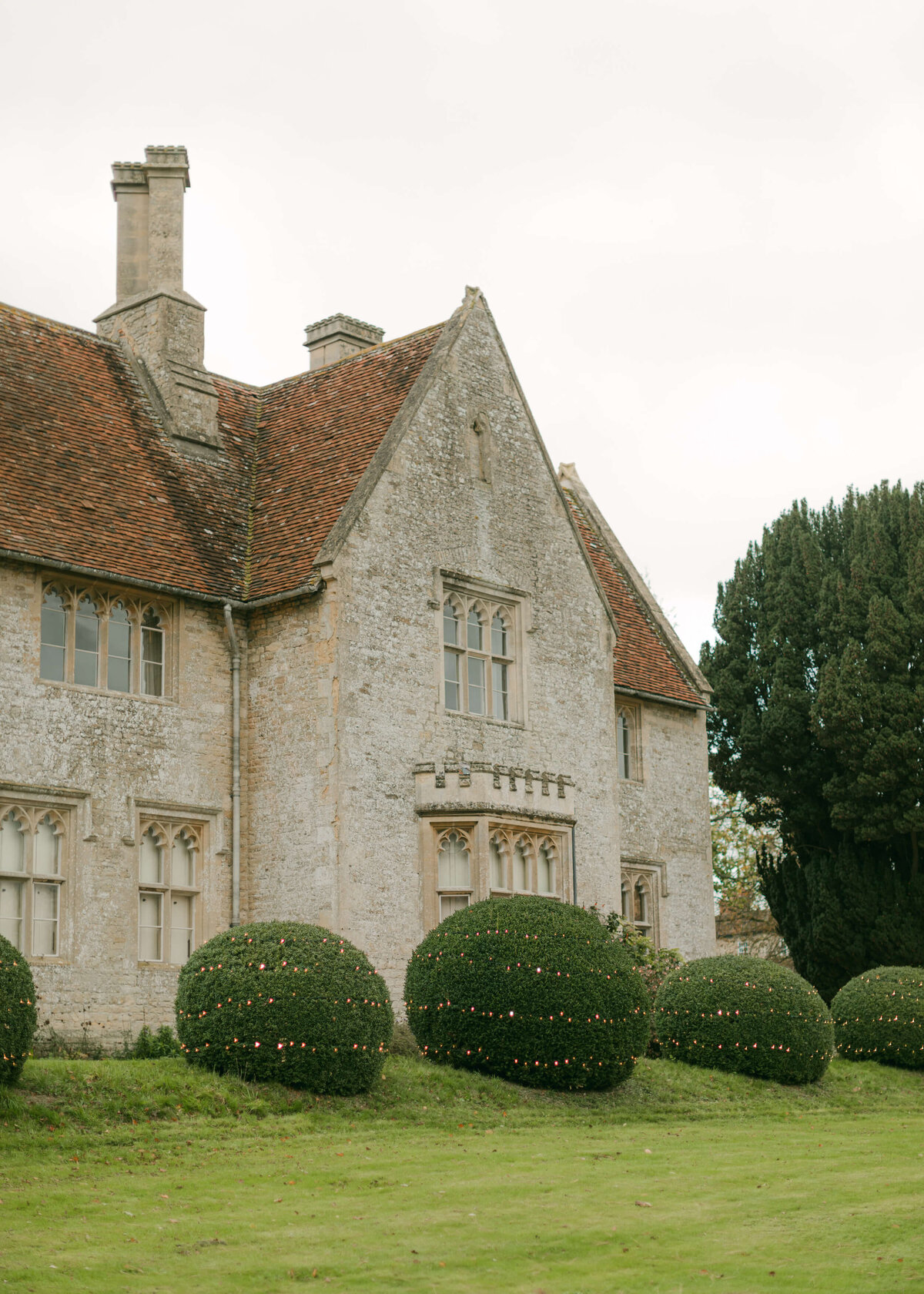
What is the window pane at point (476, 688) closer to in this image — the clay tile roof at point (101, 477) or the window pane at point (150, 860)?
the clay tile roof at point (101, 477)

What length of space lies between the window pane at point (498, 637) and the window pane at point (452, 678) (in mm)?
756

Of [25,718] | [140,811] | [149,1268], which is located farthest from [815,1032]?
[149,1268]

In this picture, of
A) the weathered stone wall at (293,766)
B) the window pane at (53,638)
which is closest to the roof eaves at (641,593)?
the weathered stone wall at (293,766)

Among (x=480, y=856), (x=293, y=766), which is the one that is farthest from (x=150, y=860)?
(x=480, y=856)

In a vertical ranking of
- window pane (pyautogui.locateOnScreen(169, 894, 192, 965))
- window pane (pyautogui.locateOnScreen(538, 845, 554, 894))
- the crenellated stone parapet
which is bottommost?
window pane (pyautogui.locateOnScreen(169, 894, 192, 965))

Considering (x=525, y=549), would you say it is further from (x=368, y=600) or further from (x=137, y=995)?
(x=137, y=995)

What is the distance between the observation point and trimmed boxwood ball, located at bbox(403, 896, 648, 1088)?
16.1m

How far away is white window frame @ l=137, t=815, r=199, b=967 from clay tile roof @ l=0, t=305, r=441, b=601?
3.05 metres

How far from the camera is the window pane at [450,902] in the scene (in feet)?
65.3

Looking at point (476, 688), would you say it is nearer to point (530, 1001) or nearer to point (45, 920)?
point (530, 1001)

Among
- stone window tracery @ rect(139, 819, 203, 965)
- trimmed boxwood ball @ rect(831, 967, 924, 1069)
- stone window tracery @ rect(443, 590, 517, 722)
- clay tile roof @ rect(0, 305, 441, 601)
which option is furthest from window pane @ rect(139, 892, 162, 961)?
trimmed boxwood ball @ rect(831, 967, 924, 1069)

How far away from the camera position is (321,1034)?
14516 millimetres

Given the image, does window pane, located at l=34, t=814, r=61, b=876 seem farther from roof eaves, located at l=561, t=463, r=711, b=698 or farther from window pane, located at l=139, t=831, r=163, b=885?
roof eaves, located at l=561, t=463, r=711, b=698

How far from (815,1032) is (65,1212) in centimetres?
1142
